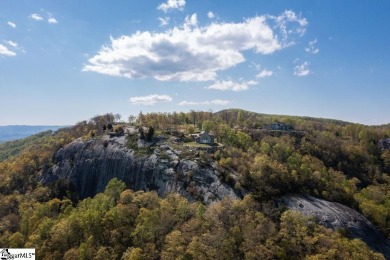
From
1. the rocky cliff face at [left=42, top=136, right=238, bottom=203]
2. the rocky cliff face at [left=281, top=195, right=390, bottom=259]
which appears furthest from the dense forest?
the rocky cliff face at [left=42, top=136, right=238, bottom=203]

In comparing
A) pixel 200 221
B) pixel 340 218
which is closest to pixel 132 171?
pixel 200 221

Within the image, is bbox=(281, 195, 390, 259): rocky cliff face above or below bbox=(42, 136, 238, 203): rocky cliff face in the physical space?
below

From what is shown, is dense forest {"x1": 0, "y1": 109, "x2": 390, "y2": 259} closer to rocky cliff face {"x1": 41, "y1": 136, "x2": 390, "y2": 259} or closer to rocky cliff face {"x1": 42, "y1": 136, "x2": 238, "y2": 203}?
rocky cliff face {"x1": 41, "y1": 136, "x2": 390, "y2": 259}

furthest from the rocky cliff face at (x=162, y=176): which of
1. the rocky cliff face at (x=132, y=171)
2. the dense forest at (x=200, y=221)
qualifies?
the dense forest at (x=200, y=221)

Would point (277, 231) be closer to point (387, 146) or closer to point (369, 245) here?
point (369, 245)

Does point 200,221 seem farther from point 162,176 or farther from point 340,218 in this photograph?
point 340,218

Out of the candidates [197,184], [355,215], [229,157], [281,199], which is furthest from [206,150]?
[355,215]

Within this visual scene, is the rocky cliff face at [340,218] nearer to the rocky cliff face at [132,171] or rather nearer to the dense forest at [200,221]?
the dense forest at [200,221]
